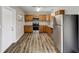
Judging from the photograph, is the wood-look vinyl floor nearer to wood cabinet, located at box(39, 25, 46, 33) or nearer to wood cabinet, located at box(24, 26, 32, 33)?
wood cabinet, located at box(24, 26, 32, 33)

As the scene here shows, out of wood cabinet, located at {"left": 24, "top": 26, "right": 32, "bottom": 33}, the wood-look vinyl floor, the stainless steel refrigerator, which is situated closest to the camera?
the stainless steel refrigerator

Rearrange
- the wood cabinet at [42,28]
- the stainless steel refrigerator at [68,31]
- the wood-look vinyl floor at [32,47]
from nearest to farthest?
the stainless steel refrigerator at [68,31] < the wood-look vinyl floor at [32,47] < the wood cabinet at [42,28]

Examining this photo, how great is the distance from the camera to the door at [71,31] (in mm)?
4512

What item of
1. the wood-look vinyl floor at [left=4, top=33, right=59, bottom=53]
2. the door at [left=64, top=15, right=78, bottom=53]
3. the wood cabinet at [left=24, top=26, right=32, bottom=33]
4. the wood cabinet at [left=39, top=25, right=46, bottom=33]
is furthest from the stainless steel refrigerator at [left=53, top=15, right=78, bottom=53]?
the wood cabinet at [left=24, top=26, right=32, bottom=33]

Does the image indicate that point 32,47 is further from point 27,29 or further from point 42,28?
point 42,28

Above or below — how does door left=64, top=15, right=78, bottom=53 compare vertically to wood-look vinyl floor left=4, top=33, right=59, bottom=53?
above

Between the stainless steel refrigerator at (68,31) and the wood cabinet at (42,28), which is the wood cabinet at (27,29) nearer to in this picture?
the wood cabinet at (42,28)

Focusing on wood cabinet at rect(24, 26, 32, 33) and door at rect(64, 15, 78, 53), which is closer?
Answer: door at rect(64, 15, 78, 53)

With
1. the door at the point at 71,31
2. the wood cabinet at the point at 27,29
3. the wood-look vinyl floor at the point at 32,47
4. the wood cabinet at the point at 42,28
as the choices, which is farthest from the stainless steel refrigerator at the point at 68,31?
the wood cabinet at the point at 27,29

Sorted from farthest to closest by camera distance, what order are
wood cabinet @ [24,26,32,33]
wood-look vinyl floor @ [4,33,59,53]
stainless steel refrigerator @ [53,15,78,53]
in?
wood cabinet @ [24,26,32,33]
wood-look vinyl floor @ [4,33,59,53]
stainless steel refrigerator @ [53,15,78,53]

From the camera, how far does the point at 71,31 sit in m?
4.54

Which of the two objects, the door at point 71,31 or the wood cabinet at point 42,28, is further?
the wood cabinet at point 42,28

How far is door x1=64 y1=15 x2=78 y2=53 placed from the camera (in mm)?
4512
